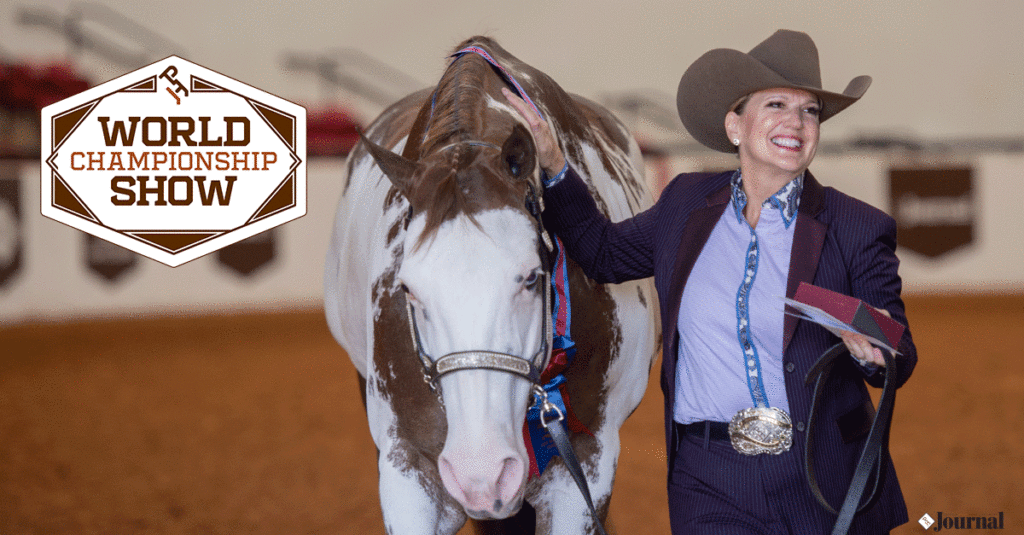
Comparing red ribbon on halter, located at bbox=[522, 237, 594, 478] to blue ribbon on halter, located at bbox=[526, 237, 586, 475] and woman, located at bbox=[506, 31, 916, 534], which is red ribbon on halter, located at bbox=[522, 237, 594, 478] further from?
woman, located at bbox=[506, 31, 916, 534]

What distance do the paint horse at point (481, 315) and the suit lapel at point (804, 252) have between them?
425 mm

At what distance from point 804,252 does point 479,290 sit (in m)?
0.61

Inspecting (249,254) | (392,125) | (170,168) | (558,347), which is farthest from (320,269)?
(558,347)

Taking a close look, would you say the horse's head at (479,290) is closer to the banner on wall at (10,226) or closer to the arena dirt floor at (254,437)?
the arena dirt floor at (254,437)

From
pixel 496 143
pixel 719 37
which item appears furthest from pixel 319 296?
pixel 496 143

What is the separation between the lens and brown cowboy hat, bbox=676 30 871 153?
1.64 meters

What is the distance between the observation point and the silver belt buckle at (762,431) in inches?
61.6

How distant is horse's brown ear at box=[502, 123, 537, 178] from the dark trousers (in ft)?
2.01

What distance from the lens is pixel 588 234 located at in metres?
1.89

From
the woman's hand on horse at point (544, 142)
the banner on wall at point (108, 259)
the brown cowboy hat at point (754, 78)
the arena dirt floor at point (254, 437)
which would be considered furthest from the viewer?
the banner on wall at point (108, 259)

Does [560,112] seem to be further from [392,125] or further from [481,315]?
[481,315]

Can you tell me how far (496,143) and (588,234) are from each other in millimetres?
321

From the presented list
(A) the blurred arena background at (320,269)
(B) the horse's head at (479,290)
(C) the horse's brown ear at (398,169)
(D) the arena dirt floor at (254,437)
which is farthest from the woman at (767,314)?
(A) the blurred arena background at (320,269)

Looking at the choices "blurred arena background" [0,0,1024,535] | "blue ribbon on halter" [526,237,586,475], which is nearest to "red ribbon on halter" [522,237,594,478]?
"blue ribbon on halter" [526,237,586,475]
